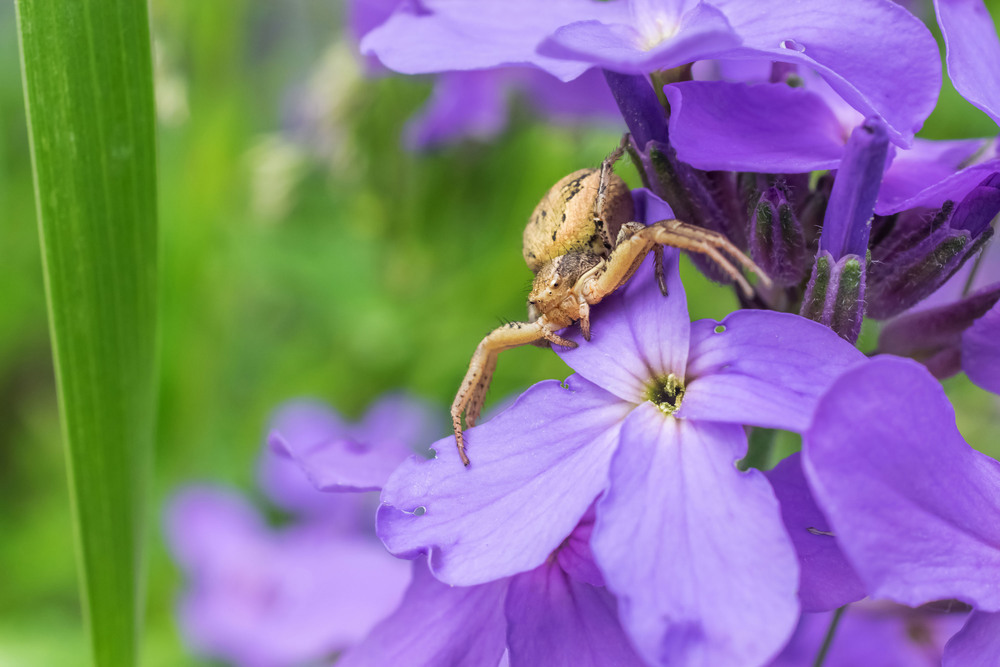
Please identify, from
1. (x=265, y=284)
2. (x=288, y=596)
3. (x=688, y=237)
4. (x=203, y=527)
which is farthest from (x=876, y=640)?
(x=265, y=284)

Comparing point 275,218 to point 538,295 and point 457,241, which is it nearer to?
point 457,241

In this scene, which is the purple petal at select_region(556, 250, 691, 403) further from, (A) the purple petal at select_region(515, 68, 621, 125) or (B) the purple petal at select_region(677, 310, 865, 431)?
(A) the purple petal at select_region(515, 68, 621, 125)

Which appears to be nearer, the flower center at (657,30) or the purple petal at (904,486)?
the purple petal at (904,486)

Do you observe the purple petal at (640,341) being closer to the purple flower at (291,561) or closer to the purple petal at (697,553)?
the purple petal at (697,553)

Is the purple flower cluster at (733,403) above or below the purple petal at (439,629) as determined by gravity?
above

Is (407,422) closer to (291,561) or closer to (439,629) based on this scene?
(291,561)

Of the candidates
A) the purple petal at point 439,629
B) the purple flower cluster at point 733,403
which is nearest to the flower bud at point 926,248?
the purple flower cluster at point 733,403

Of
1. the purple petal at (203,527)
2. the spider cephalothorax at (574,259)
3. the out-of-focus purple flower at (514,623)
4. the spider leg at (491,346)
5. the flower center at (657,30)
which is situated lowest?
the purple petal at (203,527)

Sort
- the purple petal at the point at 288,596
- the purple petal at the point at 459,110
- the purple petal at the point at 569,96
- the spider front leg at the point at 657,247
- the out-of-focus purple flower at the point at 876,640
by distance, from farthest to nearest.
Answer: the purple petal at the point at 569,96
the purple petal at the point at 459,110
the purple petal at the point at 288,596
the out-of-focus purple flower at the point at 876,640
the spider front leg at the point at 657,247

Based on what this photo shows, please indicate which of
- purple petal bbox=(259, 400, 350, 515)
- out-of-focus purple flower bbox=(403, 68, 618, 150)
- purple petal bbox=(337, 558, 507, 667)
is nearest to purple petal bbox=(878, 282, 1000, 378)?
purple petal bbox=(337, 558, 507, 667)
